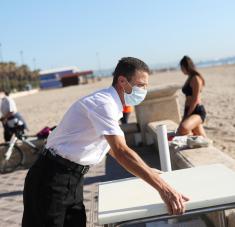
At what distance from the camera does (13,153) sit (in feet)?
29.3

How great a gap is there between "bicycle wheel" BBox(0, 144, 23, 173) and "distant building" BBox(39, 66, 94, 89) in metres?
59.3

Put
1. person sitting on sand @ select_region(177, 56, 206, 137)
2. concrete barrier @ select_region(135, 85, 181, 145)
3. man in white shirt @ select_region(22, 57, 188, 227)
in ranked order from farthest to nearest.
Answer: concrete barrier @ select_region(135, 85, 181, 145)
person sitting on sand @ select_region(177, 56, 206, 137)
man in white shirt @ select_region(22, 57, 188, 227)

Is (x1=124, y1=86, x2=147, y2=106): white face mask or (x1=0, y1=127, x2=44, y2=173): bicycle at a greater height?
(x1=124, y1=86, x2=147, y2=106): white face mask

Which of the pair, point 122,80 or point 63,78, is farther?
point 63,78

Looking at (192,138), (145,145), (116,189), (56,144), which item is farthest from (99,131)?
(145,145)

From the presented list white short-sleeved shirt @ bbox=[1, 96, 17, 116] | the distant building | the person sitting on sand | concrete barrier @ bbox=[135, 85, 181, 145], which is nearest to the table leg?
the person sitting on sand

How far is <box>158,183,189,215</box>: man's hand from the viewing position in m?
2.25

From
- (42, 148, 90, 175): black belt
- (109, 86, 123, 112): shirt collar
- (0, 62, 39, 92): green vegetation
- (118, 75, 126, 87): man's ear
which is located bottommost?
(0, 62, 39, 92): green vegetation

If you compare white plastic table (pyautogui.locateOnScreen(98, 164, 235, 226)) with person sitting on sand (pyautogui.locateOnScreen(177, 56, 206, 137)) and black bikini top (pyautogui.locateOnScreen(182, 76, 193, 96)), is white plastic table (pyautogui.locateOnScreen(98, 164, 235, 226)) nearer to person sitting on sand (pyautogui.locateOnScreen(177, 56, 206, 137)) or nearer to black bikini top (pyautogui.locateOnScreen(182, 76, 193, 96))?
person sitting on sand (pyautogui.locateOnScreen(177, 56, 206, 137))

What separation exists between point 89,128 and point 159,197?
51 centimetres

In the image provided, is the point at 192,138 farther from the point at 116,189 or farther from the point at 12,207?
the point at 116,189

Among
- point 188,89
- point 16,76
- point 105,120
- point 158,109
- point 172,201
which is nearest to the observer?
point 172,201

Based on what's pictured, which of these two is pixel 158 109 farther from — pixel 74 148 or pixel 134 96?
pixel 74 148

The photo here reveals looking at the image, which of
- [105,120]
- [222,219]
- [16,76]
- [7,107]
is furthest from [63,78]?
[105,120]
